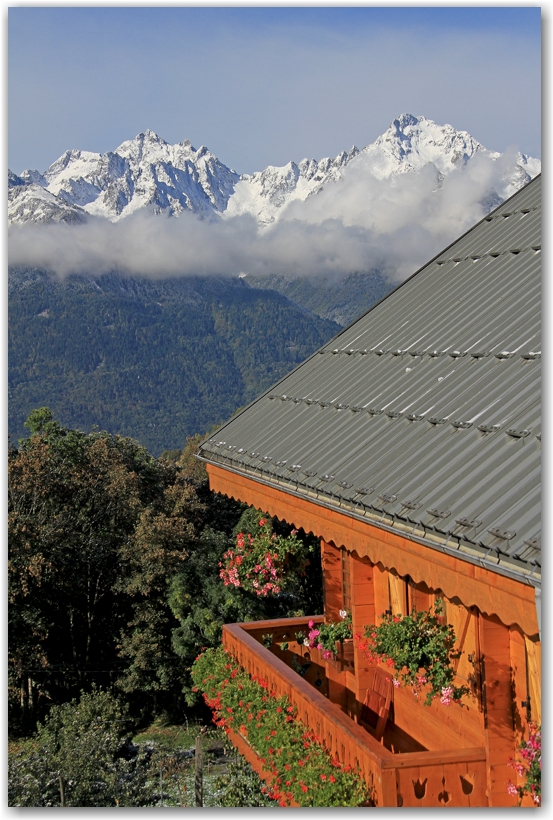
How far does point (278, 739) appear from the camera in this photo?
7008mm

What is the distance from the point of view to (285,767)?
6.64 meters

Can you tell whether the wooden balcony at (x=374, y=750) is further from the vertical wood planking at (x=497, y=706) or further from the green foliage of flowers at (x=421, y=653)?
the green foliage of flowers at (x=421, y=653)

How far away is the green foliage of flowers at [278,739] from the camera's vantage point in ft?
19.0

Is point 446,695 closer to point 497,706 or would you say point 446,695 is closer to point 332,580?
point 497,706

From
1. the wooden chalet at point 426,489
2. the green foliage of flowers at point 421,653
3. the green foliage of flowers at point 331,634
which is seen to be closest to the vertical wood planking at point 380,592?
the wooden chalet at point 426,489

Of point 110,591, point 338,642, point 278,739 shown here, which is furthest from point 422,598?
point 110,591

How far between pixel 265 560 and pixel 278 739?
2384 mm

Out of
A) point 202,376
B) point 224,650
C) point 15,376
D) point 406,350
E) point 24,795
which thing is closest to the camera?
point 406,350

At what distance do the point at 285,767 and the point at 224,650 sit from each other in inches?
116

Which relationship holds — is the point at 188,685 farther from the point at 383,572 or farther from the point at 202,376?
the point at 202,376

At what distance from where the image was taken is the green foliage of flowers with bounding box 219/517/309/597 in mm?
9133

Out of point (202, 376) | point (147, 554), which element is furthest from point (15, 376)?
point (147, 554)

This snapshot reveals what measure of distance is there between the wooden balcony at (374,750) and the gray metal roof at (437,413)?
160 cm

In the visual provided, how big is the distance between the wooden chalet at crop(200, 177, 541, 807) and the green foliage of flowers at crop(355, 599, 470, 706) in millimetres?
251
